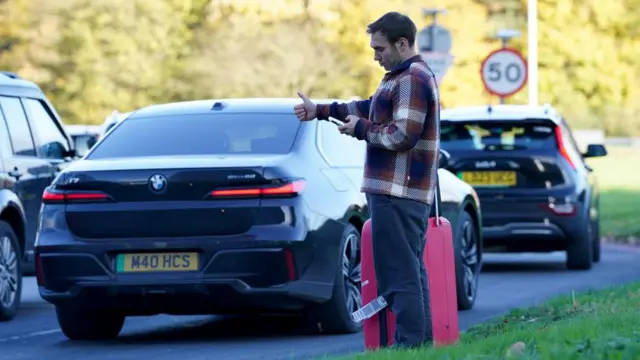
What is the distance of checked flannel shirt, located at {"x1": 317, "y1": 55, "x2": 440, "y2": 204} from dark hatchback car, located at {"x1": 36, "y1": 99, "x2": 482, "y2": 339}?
197 cm

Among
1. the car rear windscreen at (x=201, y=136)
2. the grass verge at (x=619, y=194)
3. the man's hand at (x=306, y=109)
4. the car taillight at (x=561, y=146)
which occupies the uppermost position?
the man's hand at (x=306, y=109)

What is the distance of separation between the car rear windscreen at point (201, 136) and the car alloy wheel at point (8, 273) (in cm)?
188

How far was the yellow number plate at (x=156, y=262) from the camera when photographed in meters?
10.1

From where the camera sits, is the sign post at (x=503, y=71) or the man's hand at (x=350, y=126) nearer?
the man's hand at (x=350, y=126)

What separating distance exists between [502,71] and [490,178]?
9.35 m

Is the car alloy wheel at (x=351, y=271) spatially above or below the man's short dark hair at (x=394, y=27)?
below

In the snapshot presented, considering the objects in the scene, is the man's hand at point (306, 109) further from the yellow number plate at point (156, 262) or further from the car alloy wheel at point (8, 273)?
the car alloy wheel at point (8, 273)

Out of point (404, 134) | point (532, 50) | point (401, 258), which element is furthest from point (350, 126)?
point (532, 50)

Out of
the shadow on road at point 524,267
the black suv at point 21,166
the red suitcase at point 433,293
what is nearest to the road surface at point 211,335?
the black suv at point 21,166

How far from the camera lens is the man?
8055mm

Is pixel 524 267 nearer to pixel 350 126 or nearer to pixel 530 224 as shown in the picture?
pixel 530 224

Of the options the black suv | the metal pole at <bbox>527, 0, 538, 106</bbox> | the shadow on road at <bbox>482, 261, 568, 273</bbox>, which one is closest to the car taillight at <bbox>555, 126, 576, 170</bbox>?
the shadow on road at <bbox>482, 261, 568, 273</bbox>

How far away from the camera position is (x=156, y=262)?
10.1 metres

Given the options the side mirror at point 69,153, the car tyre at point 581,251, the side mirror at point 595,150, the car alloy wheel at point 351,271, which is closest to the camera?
the car alloy wheel at point 351,271
